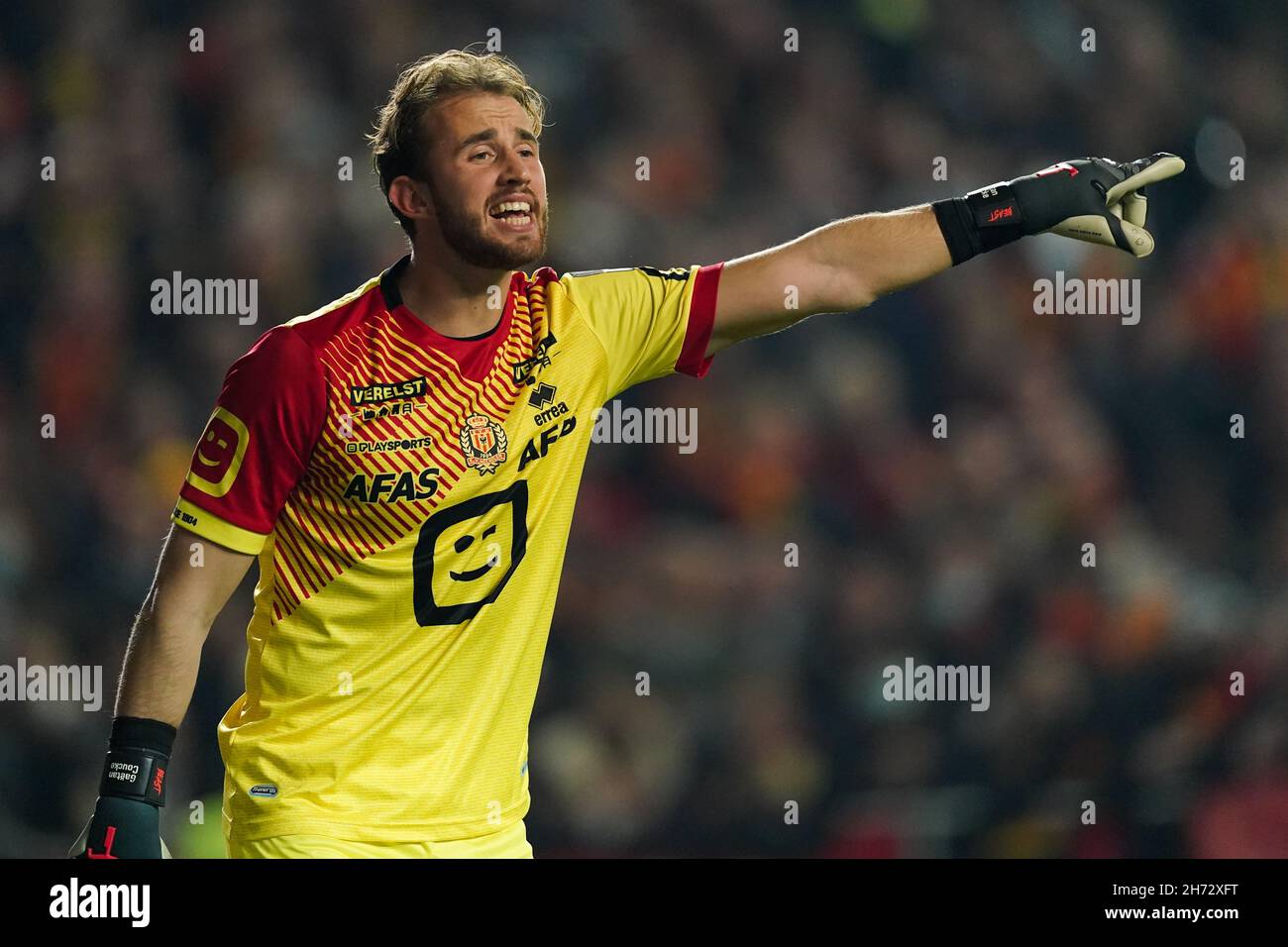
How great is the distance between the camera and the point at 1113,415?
6.18 metres

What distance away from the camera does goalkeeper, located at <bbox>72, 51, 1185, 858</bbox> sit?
313 cm

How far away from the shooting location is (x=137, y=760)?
3.05m

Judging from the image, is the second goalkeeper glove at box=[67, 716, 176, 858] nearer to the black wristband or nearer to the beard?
the beard

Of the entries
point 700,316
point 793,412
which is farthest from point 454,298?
point 793,412

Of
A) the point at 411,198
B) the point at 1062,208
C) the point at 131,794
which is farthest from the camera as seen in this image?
the point at 1062,208

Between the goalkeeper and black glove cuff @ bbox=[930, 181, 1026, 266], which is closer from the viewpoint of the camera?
the goalkeeper

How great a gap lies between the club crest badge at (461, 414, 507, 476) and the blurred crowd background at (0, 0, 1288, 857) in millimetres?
2611

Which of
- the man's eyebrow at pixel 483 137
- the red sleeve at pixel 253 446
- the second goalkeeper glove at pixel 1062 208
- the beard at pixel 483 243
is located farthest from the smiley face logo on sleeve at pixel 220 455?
the second goalkeeper glove at pixel 1062 208

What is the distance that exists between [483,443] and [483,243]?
42cm

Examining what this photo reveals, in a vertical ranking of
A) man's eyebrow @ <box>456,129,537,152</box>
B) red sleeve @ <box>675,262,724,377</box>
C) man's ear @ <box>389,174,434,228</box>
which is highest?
man's eyebrow @ <box>456,129,537,152</box>

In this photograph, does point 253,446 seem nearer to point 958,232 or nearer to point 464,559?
point 464,559

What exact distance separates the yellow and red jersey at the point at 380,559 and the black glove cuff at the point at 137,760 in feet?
0.69

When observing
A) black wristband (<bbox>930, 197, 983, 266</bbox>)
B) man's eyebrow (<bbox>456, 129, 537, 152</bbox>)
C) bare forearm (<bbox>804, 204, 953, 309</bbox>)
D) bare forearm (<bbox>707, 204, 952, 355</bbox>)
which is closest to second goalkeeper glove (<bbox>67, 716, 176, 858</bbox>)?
man's eyebrow (<bbox>456, 129, 537, 152</bbox>)
